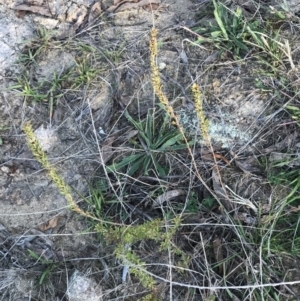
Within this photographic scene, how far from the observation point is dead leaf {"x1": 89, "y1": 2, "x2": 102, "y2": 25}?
2.81 m

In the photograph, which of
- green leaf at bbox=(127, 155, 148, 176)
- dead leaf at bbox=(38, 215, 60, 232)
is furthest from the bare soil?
green leaf at bbox=(127, 155, 148, 176)

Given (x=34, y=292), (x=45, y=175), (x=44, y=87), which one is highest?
(x=44, y=87)

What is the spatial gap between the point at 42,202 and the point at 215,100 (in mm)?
879

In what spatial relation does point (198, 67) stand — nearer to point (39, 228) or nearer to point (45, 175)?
point (45, 175)

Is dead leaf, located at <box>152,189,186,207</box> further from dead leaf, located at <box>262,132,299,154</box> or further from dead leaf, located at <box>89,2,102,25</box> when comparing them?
dead leaf, located at <box>89,2,102,25</box>

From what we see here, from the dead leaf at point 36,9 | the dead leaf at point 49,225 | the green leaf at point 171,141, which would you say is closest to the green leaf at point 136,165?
the green leaf at point 171,141

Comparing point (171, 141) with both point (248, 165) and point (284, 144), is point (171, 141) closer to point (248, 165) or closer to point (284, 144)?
point (248, 165)

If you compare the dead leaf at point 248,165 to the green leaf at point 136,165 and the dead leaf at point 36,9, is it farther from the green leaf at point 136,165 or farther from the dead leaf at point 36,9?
the dead leaf at point 36,9

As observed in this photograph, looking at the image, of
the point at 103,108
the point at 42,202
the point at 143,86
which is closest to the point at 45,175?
the point at 42,202

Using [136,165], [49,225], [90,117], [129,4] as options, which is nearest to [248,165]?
[136,165]

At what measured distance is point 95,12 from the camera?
9.29 ft

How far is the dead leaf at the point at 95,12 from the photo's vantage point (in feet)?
9.23

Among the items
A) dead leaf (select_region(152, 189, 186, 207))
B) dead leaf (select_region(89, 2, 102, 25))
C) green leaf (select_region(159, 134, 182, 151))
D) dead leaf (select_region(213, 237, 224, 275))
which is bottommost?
dead leaf (select_region(213, 237, 224, 275))

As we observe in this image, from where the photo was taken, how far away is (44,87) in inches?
105
